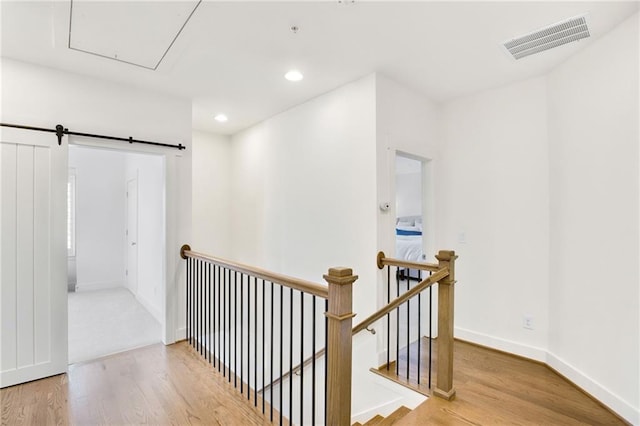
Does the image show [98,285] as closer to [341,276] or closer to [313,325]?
[313,325]

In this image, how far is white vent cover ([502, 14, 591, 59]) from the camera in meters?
2.19

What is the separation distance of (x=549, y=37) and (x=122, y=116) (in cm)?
371

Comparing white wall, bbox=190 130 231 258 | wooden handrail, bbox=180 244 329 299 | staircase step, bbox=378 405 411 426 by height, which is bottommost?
staircase step, bbox=378 405 411 426

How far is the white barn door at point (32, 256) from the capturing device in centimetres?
246

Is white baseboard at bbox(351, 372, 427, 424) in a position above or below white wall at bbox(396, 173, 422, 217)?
below

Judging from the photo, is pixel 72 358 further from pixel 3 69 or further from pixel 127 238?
pixel 127 238

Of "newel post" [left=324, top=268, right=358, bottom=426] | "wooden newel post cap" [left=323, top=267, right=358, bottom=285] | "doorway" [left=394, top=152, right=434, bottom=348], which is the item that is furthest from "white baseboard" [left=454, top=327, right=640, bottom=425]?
"wooden newel post cap" [left=323, top=267, right=358, bottom=285]

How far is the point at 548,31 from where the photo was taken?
7.42 ft

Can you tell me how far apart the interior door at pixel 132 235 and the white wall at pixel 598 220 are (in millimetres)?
5639

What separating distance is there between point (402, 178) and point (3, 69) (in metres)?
6.92

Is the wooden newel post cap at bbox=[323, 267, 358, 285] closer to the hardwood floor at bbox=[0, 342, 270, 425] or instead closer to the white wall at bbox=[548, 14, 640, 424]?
the hardwood floor at bbox=[0, 342, 270, 425]

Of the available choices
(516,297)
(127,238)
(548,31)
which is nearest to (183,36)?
(548,31)

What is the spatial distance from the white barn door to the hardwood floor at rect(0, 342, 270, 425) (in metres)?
0.21

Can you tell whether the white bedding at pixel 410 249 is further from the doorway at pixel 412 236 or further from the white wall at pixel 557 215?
the white wall at pixel 557 215
